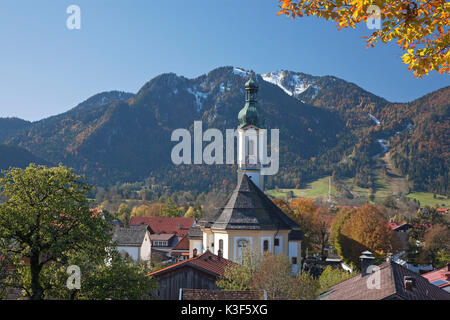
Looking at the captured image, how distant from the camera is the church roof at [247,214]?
1619 inches

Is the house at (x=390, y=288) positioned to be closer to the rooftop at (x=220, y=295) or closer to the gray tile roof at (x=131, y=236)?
the rooftop at (x=220, y=295)

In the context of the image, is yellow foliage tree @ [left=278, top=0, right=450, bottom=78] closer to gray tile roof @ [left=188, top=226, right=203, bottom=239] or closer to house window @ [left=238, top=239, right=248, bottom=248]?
house window @ [left=238, top=239, right=248, bottom=248]

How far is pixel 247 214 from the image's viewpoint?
138 ft

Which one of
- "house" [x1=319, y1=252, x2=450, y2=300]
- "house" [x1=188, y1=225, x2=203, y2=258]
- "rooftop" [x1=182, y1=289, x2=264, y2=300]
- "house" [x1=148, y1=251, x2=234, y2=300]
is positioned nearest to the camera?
"rooftop" [x1=182, y1=289, x2=264, y2=300]

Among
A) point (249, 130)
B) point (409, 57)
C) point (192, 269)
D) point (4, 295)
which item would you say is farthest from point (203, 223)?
point (409, 57)

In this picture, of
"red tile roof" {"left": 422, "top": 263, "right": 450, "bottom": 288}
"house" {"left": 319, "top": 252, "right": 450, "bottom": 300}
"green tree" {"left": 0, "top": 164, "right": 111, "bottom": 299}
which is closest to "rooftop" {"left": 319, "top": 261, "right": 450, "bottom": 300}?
"house" {"left": 319, "top": 252, "right": 450, "bottom": 300}

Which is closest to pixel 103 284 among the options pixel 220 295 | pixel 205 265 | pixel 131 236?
pixel 220 295

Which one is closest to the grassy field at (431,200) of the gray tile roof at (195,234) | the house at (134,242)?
the house at (134,242)

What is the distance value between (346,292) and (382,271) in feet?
5.94

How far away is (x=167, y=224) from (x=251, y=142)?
4098cm

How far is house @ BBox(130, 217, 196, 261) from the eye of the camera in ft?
274

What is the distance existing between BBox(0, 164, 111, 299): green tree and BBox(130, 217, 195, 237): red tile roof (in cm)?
7118

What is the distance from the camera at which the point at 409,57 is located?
8.05 meters

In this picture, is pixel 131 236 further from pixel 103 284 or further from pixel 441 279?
pixel 103 284
